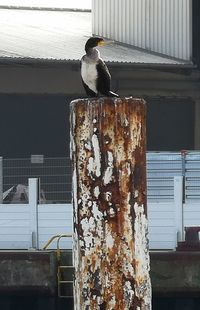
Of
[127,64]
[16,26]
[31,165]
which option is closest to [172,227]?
[31,165]

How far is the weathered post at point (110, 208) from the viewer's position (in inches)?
285

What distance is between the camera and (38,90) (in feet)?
104

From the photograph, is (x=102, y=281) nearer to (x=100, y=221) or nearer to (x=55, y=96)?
(x=100, y=221)

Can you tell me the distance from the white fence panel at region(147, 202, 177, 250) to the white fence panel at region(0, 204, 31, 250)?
193 cm

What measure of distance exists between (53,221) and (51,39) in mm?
14306

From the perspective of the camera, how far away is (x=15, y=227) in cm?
2044

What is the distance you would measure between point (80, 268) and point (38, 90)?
24.4 m

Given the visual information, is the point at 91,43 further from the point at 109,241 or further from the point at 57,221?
the point at 57,221

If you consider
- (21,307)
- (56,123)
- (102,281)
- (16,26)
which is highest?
(16,26)

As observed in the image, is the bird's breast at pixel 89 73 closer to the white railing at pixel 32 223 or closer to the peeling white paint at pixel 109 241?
the peeling white paint at pixel 109 241

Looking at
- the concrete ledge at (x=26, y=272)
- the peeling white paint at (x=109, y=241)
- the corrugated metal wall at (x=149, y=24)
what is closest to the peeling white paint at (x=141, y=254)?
the peeling white paint at (x=109, y=241)

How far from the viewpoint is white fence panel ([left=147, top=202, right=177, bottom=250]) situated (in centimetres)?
1980

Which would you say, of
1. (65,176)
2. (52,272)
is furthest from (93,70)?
(65,176)

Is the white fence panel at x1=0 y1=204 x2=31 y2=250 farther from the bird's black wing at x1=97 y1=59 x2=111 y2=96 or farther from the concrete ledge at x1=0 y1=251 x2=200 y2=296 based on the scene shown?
the bird's black wing at x1=97 y1=59 x2=111 y2=96
